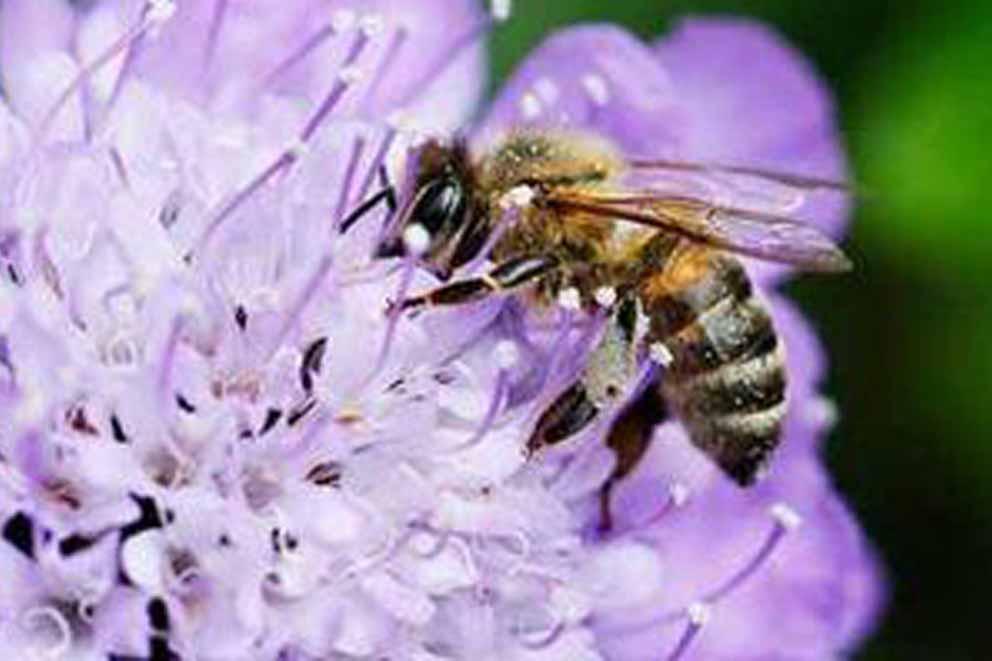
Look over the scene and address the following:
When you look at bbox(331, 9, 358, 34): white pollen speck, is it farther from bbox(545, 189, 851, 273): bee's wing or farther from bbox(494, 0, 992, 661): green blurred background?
bbox(494, 0, 992, 661): green blurred background

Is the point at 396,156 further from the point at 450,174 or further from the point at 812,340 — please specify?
the point at 812,340

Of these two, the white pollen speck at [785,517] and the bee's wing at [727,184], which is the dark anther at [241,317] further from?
the white pollen speck at [785,517]

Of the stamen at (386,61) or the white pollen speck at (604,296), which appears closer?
the white pollen speck at (604,296)

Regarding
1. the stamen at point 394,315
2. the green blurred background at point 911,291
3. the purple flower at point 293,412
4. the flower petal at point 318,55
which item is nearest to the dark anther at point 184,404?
the purple flower at point 293,412

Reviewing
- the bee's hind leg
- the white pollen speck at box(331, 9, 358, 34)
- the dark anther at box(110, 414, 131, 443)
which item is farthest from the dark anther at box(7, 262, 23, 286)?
the bee's hind leg

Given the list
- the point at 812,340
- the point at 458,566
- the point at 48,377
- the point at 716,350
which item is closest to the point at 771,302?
the point at 812,340

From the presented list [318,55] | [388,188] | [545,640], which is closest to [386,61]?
[318,55]

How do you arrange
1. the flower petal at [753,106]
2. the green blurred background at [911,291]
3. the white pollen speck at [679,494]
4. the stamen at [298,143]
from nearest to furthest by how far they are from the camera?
the stamen at [298,143] → the white pollen speck at [679,494] → the flower petal at [753,106] → the green blurred background at [911,291]

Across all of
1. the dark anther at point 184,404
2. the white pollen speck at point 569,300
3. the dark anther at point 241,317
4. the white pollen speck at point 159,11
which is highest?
the white pollen speck at point 159,11
